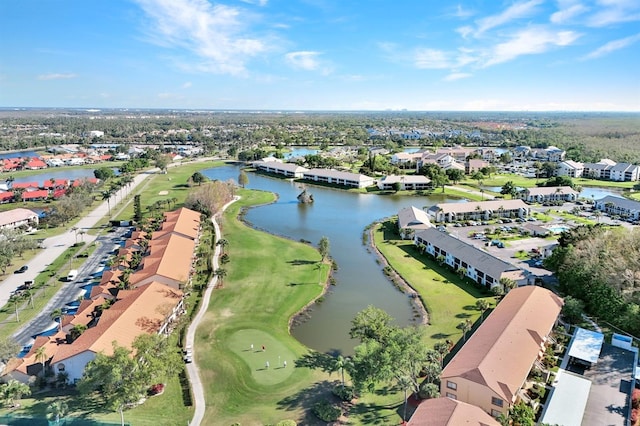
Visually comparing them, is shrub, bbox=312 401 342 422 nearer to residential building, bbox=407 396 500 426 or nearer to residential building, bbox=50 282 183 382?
residential building, bbox=407 396 500 426

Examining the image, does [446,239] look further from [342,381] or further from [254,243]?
[342,381]

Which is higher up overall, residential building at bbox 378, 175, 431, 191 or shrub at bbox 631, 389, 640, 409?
residential building at bbox 378, 175, 431, 191

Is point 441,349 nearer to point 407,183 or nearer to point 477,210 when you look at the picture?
point 477,210

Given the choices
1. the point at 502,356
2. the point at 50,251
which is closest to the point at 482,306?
the point at 502,356

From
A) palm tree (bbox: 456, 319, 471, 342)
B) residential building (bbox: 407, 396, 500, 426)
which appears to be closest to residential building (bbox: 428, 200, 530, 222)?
palm tree (bbox: 456, 319, 471, 342)

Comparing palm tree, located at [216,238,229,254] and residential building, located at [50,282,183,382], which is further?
palm tree, located at [216,238,229,254]

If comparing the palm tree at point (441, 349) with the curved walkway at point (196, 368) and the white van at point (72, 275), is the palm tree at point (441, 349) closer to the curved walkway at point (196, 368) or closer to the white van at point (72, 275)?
the curved walkway at point (196, 368)

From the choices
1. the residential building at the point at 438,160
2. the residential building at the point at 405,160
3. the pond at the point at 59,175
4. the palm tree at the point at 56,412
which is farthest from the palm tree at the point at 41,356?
the residential building at the point at 405,160
